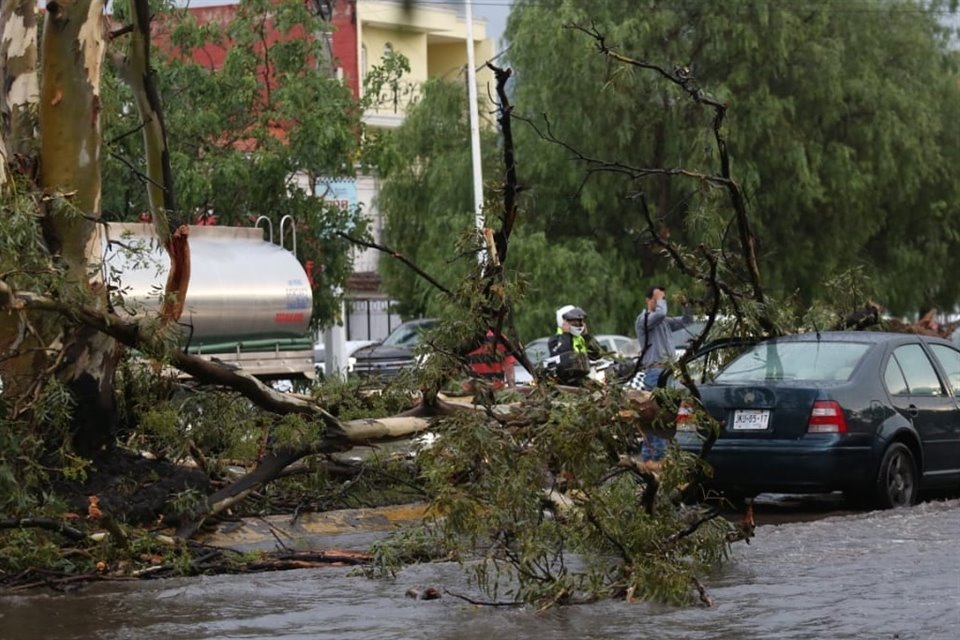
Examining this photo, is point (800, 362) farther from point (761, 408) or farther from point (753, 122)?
point (753, 122)

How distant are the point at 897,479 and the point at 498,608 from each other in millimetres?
5760

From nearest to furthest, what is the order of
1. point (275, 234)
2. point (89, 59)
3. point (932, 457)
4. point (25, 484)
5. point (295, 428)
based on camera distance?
point (25, 484) → point (295, 428) → point (89, 59) → point (932, 457) → point (275, 234)

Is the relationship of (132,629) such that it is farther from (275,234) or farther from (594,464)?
(275,234)

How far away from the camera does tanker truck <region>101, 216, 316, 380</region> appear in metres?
19.3

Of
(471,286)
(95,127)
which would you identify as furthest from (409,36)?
(95,127)

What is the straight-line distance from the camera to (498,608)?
8.23 m

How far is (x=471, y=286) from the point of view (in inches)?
384

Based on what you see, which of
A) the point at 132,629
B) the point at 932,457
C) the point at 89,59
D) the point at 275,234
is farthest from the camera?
the point at 275,234

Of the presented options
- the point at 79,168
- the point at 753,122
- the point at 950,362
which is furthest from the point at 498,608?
the point at 753,122

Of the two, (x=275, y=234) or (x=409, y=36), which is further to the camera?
(x=275, y=234)

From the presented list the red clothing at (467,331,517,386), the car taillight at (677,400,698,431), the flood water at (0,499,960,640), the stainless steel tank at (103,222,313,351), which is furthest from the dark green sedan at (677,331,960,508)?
the stainless steel tank at (103,222,313,351)

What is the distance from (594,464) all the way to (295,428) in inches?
103

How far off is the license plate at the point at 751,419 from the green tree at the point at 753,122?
19811 millimetres

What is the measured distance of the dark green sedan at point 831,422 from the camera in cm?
1262
